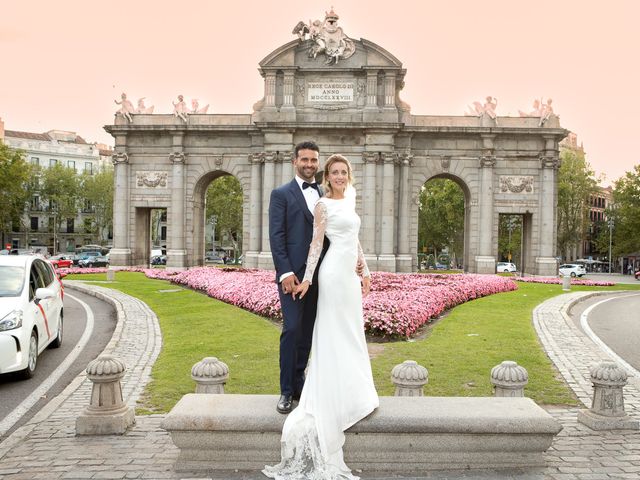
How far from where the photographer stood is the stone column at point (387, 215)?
3609 cm

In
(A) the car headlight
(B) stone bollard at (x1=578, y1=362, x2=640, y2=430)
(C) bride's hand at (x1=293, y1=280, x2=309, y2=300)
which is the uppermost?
(C) bride's hand at (x1=293, y1=280, x2=309, y2=300)

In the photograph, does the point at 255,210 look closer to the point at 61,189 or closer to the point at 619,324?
the point at 619,324

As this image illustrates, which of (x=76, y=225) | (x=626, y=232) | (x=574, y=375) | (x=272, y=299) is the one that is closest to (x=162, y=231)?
(x=76, y=225)

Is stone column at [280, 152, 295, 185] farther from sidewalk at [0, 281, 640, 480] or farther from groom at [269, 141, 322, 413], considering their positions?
groom at [269, 141, 322, 413]

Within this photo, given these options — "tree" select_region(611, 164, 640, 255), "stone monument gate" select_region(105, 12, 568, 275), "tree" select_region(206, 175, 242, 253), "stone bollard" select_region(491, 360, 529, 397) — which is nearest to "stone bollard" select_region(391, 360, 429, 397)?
"stone bollard" select_region(491, 360, 529, 397)

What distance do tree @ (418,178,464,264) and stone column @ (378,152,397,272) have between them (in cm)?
2775

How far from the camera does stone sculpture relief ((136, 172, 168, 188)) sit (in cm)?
3894

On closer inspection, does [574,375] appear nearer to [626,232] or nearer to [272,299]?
[272,299]

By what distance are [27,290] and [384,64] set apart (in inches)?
1125

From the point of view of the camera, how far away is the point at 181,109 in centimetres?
3844

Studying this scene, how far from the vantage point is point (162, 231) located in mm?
106375

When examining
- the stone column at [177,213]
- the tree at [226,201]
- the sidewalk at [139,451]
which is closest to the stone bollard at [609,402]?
the sidewalk at [139,451]

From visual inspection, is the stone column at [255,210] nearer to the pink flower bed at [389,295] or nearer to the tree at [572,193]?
the pink flower bed at [389,295]

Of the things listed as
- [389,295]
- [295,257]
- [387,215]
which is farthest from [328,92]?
[295,257]
